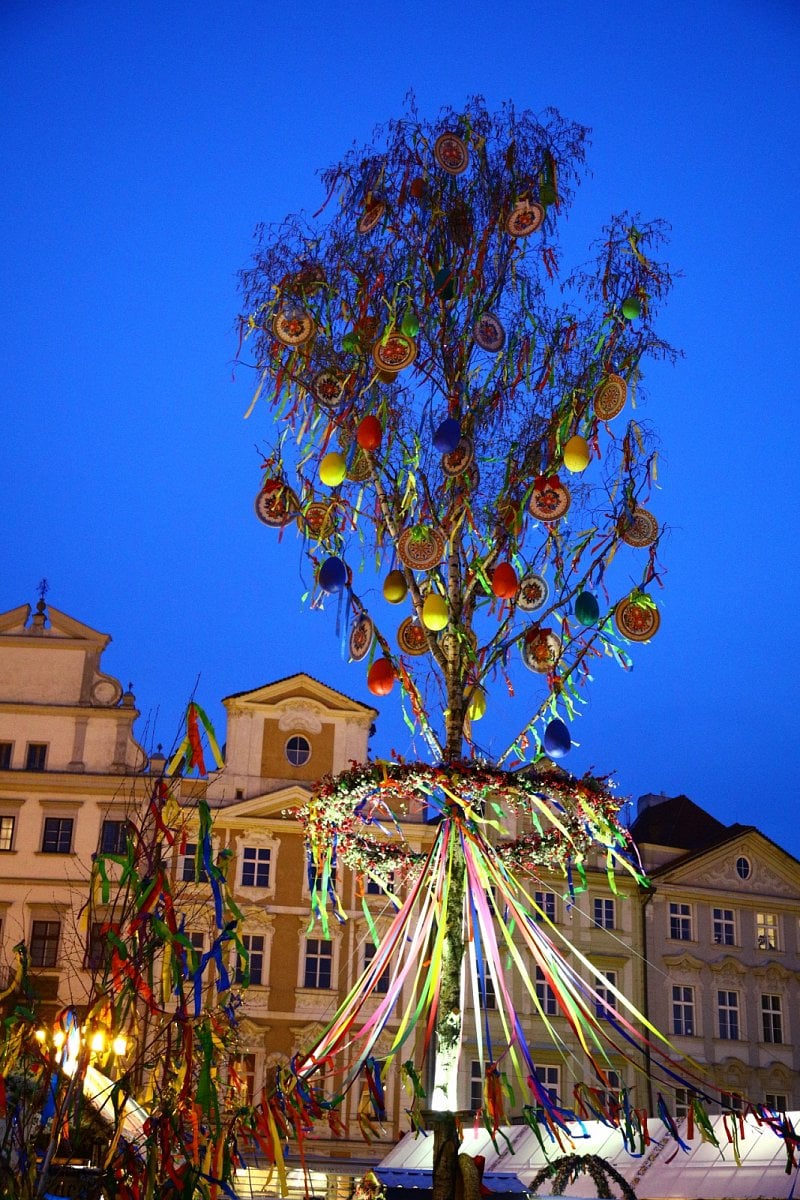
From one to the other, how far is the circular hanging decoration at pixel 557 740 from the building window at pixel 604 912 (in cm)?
1750

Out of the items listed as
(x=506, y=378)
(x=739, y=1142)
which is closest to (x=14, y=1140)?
(x=506, y=378)

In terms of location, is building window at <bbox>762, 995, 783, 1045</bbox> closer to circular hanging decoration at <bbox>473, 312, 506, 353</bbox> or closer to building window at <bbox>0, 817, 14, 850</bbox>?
building window at <bbox>0, 817, 14, 850</bbox>

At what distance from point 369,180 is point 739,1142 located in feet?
33.1

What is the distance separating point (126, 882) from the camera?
217 inches

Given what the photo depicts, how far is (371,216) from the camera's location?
11352 millimetres

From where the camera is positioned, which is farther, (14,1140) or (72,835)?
(72,835)

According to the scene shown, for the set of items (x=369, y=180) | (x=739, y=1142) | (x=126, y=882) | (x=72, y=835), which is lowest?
(x=739, y=1142)

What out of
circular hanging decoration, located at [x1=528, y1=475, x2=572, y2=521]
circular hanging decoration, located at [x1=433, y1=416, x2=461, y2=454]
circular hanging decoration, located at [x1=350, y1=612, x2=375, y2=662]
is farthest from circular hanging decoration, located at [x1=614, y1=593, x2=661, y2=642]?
circular hanging decoration, located at [x1=350, y1=612, x2=375, y2=662]

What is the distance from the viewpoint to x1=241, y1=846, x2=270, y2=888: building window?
83.0 ft

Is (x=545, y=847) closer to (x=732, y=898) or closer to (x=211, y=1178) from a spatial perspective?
(x=211, y=1178)

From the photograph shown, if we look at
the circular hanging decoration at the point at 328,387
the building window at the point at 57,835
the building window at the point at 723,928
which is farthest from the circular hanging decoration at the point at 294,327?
the building window at the point at 723,928

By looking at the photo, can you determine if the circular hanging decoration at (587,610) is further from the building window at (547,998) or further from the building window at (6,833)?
the building window at (547,998)

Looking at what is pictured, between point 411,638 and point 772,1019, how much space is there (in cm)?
1951

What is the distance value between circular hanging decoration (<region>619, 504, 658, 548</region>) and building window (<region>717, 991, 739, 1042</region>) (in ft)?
61.5
